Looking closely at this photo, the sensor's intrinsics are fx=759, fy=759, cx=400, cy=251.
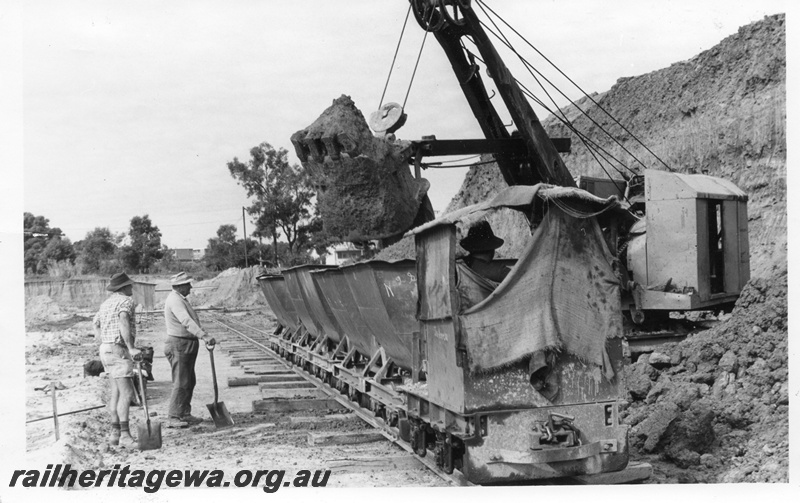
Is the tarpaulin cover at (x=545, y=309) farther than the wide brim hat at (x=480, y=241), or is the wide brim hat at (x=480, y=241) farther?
the wide brim hat at (x=480, y=241)

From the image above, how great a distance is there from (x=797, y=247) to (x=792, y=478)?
1.87 metres

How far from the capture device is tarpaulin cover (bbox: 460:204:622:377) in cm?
557

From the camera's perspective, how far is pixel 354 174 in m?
10.9

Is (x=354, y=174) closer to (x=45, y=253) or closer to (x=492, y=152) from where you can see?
(x=492, y=152)

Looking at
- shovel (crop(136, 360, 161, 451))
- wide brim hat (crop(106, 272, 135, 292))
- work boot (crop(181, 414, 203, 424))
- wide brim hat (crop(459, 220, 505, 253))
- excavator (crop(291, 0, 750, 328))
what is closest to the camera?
wide brim hat (crop(459, 220, 505, 253))

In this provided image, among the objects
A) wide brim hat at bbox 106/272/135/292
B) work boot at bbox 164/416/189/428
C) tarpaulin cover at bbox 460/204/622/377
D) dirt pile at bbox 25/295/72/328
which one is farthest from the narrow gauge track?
dirt pile at bbox 25/295/72/328

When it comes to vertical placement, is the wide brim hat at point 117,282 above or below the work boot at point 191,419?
above

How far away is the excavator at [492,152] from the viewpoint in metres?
10.7

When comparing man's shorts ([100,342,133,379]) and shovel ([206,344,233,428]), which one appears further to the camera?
shovel ([206,344,233,428])

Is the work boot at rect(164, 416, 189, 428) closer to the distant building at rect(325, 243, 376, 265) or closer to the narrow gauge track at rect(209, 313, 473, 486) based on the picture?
the narrow gauge track at rect(209, 313, 473, 486)

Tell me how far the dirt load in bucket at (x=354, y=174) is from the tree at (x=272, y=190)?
28650mm

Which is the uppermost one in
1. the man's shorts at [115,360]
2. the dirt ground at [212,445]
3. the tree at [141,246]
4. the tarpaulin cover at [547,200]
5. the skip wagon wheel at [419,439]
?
the tree at [141,246]

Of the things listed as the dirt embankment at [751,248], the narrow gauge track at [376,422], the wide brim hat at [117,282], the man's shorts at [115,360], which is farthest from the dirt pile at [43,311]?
the man's shorts at [115,360]

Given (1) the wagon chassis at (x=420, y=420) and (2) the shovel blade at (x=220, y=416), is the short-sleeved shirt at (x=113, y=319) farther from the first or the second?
(1) the wagon chassis at (x=420, y=420)
